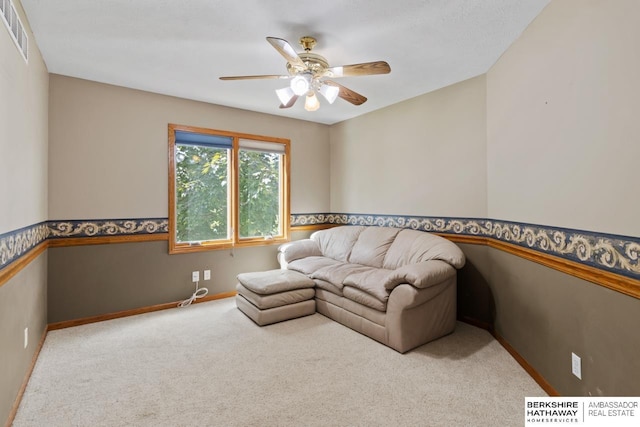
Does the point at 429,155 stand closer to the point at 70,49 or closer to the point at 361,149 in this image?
the point at 361,149

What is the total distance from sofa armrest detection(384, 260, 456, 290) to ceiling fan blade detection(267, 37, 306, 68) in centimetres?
188

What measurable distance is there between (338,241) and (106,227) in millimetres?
2788

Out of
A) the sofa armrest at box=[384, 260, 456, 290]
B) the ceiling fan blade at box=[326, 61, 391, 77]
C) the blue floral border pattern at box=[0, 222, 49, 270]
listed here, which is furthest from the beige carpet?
the ceiling fan blade at box=[326, 61, 391, 77]

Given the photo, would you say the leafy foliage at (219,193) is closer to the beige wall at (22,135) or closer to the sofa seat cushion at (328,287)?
the beige wall at (22,135)

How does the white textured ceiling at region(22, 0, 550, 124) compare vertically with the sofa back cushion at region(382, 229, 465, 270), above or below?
above

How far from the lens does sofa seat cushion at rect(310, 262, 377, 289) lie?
131 inches

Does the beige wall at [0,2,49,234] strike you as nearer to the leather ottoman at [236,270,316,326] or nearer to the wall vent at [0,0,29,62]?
the wall vent at [0,0,29,62]

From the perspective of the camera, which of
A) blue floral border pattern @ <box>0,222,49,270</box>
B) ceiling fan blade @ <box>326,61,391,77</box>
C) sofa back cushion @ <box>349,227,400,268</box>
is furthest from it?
sofa back cushion @ <box>349,227,400,268</box>

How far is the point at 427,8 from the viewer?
2129 millimetres

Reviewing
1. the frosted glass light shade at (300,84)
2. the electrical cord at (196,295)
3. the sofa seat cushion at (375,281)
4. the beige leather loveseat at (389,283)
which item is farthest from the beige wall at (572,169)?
the electrical cord at (196,295)

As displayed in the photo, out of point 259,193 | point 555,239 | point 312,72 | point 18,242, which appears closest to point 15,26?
point 18,242

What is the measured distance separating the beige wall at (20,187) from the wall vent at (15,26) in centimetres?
5

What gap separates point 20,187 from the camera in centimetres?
217

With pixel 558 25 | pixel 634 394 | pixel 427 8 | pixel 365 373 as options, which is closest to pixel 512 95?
pixel 558 25
